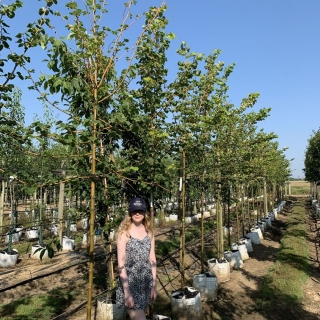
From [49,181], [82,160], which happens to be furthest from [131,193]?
[49,181]

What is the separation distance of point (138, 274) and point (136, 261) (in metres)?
0.13

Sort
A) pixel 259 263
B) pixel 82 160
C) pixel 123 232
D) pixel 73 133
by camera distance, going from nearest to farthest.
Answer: pixel 73 133
pixel 82 160
pixel 123 232
pixel 259 263

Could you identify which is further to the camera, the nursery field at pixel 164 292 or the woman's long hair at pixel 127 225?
the nursery field at pixel 164 292

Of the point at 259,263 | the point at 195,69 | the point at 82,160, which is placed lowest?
the point at 259,263

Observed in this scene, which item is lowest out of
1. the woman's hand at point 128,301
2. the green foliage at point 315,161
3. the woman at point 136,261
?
the woman's hand at point 128,301

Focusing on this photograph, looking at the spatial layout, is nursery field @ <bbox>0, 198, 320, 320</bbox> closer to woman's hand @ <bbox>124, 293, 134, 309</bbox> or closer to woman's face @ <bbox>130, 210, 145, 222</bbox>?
woman's hand @ <bbox>124, 293, 134, 309</bbox>

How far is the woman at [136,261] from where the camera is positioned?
3.15 metres

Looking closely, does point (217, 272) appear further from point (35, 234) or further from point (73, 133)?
point (35, 234)

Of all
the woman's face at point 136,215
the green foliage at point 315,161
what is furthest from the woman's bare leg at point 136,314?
the green foliage at point 315,161

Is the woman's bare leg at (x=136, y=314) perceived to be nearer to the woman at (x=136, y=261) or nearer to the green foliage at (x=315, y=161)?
the woman at (x=136, y=261)

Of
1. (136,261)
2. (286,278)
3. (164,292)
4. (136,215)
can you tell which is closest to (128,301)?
(136,261)

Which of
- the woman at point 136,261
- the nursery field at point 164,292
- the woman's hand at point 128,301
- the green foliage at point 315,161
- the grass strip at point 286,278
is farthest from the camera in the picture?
the green foliage at point 315,161

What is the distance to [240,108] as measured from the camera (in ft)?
30.9

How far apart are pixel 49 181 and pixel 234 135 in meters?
6.97
